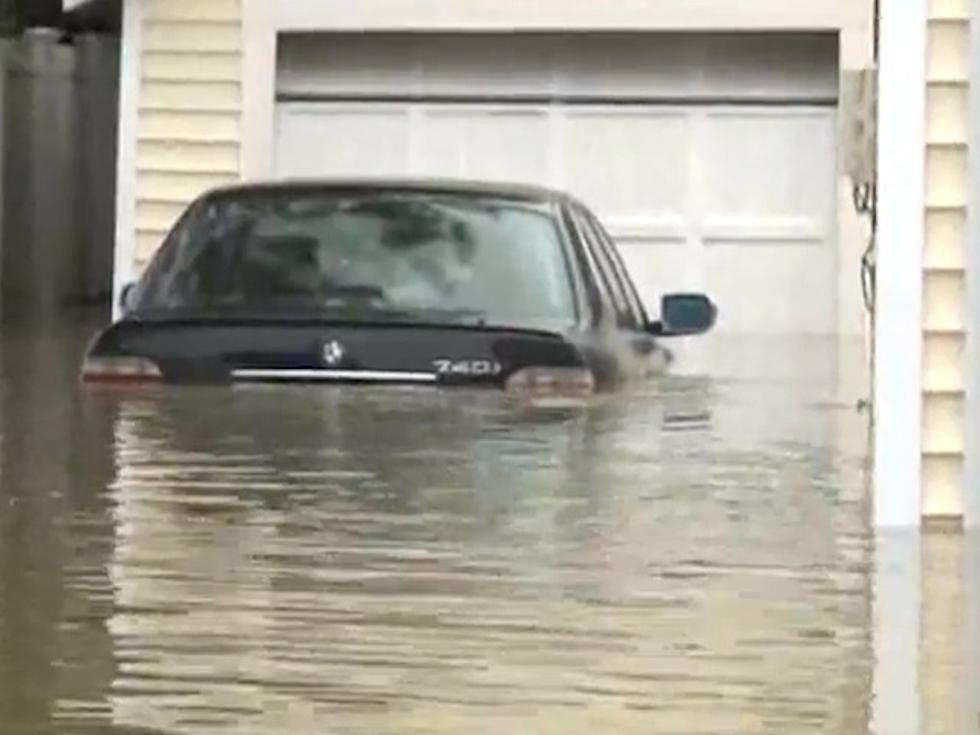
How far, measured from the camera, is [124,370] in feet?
34.6

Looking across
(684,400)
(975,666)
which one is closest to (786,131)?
Result: (684,400)

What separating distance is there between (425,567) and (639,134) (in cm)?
1128

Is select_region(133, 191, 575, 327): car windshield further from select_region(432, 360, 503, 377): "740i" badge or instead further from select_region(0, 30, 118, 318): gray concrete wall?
select_region(0, 30, 118, 318): gray concrete wall

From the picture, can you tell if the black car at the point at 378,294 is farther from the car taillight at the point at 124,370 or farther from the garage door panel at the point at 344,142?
the garage door panel at the point at 344,142

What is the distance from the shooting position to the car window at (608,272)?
1141 cm

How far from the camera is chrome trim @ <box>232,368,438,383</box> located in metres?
10.3

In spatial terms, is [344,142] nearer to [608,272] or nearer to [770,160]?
[770,160]

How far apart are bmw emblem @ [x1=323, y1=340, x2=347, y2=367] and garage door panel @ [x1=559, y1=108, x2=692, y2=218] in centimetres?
772

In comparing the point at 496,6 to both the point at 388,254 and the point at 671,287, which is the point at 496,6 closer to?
the point at 671,287

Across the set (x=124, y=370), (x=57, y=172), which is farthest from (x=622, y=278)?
(x=57, y=172)

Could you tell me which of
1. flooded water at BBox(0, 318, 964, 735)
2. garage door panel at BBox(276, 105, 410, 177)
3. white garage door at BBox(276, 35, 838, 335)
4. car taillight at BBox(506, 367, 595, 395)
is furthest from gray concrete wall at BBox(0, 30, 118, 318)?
flooded water at BBox(0, 318, 964, 735)

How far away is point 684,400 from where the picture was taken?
1140 centimetres

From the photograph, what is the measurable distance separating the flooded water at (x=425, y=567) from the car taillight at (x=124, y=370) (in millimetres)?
→ 90

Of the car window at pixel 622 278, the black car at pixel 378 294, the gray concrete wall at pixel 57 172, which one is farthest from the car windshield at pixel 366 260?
the gray concrete wall at pixel 57 172
